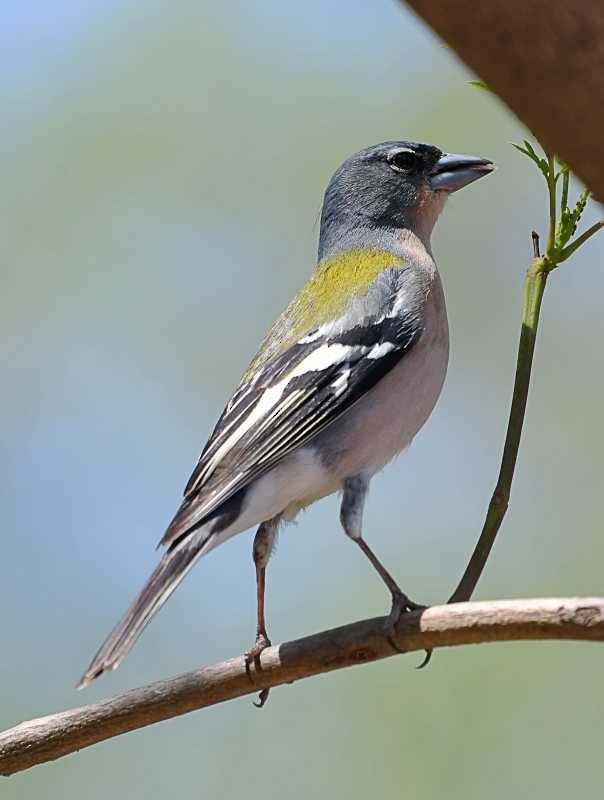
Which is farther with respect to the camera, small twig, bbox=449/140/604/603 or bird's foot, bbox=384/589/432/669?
small twig, bbox=449/140/604/603

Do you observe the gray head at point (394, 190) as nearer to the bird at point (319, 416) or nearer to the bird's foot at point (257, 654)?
the bird at point (319, 416)

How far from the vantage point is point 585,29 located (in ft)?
3.22

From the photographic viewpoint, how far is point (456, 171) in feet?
14.0

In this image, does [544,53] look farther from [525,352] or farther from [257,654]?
[257,654]

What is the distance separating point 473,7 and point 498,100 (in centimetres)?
9

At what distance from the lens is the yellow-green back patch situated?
3710 mm

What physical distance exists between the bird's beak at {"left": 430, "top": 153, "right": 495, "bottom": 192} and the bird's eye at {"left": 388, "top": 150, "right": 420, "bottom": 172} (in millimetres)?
84

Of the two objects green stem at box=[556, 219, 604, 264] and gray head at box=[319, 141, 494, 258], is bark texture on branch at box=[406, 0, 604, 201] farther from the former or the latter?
gray head at box=[319, 141, 494, 258]

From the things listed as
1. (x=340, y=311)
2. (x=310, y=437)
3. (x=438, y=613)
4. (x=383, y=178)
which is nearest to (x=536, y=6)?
(x=438, y=613)

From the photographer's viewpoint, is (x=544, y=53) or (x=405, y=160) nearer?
(x=544, y=53)

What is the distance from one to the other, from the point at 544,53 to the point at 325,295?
9.44 ft

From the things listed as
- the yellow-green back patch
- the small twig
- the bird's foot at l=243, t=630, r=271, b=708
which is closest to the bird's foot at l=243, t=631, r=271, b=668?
the bird's foot at l=243, t=630, r=271, b=708

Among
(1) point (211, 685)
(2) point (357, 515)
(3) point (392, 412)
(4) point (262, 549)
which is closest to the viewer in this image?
(1) point (211, 685)

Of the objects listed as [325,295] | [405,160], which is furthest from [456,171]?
[325,295]
